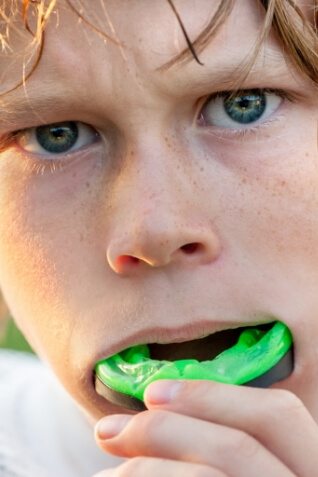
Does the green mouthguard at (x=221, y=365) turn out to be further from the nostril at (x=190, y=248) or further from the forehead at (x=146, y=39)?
the forehead at (x=146, y=39)

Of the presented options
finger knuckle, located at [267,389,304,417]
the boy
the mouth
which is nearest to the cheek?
the boy

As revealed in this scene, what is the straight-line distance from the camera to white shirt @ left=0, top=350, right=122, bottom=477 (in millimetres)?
1962

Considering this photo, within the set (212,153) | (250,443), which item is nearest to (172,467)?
(250,443)

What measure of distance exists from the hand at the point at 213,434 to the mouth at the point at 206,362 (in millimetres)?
78

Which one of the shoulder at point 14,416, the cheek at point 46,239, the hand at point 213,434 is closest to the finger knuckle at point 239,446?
the hand at point 213,434

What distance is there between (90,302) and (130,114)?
0.83 ft

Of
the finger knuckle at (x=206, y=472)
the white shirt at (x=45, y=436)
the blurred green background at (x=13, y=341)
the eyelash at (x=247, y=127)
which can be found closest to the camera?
the finger knuckle at (x=206, y=472)

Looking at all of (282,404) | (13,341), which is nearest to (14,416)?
(282,404)

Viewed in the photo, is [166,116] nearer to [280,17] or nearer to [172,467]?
[280,17]

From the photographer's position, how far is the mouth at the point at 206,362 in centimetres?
141

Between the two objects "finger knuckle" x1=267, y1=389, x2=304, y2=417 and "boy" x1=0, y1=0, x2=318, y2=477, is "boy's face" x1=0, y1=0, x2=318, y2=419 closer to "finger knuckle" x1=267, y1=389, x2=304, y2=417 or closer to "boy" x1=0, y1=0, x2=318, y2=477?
"boy" x1=0, y1=0, x2=318, y2=477

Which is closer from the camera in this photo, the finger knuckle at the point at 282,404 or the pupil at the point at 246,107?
the finger knuckle at the point at 282,404

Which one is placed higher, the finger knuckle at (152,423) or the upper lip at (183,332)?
the upper lip at (183,332)

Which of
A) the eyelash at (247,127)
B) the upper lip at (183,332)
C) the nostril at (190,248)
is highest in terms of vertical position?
the eyelash at (247,127)
